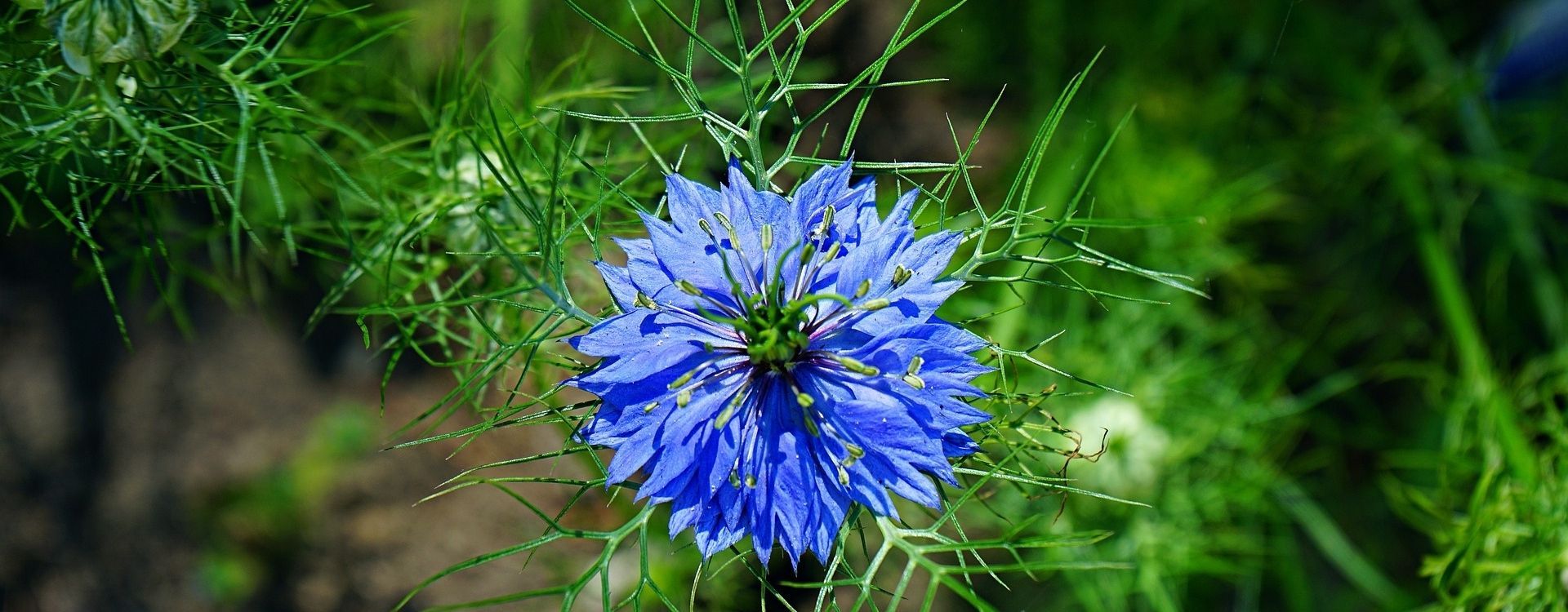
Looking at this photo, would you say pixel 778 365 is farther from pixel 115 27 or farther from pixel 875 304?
pixel 115 27

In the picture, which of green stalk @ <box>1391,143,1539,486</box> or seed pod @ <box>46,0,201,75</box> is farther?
green stalk @ <box>1391,143,1539,486</box>

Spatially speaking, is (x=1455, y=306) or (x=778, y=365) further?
(x=1455, y=306)

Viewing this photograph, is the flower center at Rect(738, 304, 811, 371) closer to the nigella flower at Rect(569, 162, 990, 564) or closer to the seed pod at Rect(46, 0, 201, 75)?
the nigella flower at Rect(569, 162, 990, 564)

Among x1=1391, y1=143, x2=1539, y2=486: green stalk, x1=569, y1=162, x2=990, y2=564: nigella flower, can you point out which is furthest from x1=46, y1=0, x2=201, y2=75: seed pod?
x1=1391, y1=143, x2=1539, y2=486: green stalk

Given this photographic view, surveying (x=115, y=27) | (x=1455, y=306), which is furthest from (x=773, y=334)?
(x=1455, y=306)

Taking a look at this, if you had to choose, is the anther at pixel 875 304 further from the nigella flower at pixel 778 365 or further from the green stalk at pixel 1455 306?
the green stalk at pixel 1455 306

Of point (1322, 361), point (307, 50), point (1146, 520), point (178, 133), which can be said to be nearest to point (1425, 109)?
point (1322, 361)

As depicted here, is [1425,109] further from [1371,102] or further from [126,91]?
[126,91]
